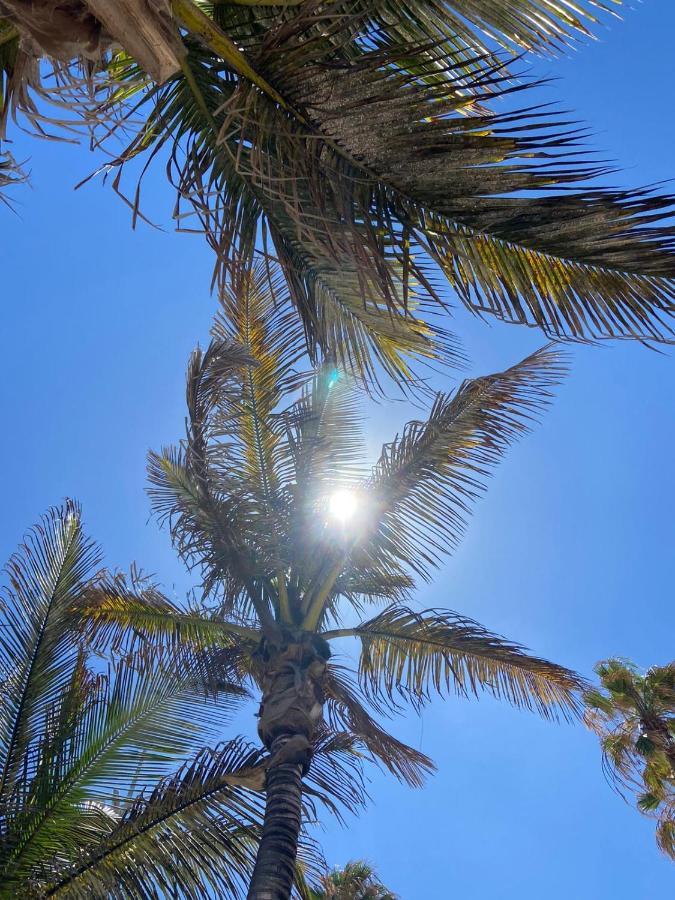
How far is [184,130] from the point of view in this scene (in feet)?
10.2

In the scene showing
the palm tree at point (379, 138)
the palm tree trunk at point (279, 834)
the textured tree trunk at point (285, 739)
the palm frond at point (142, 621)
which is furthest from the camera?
the palm frond at point (142, 621)

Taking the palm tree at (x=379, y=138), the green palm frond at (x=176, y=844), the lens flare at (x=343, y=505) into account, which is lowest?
the green palm frond at (x=176, y=844)

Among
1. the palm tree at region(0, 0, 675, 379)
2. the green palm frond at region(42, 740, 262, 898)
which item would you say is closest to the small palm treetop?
the green palm frond at region(42, 740, 262, 898)

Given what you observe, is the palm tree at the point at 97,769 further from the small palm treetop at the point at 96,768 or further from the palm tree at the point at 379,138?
the palm tree at the point at 379,138

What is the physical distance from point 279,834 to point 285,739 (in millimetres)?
895

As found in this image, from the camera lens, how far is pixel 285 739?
711cm

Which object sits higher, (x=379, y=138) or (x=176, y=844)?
(x=379, y=138)

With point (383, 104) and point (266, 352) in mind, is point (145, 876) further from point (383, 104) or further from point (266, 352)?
point (383, 104)

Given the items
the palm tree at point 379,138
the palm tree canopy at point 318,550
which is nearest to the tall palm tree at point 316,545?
the palm tree canopy at point 318,550

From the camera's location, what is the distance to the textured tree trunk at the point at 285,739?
6082 mm

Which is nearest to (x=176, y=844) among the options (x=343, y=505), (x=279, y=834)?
(x=279, y=834)

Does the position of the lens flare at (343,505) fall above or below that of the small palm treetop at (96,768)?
above

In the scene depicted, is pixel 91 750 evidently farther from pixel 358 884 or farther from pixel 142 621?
pixel 358 884

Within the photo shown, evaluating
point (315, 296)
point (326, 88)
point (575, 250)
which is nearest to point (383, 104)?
point (326, 88)
